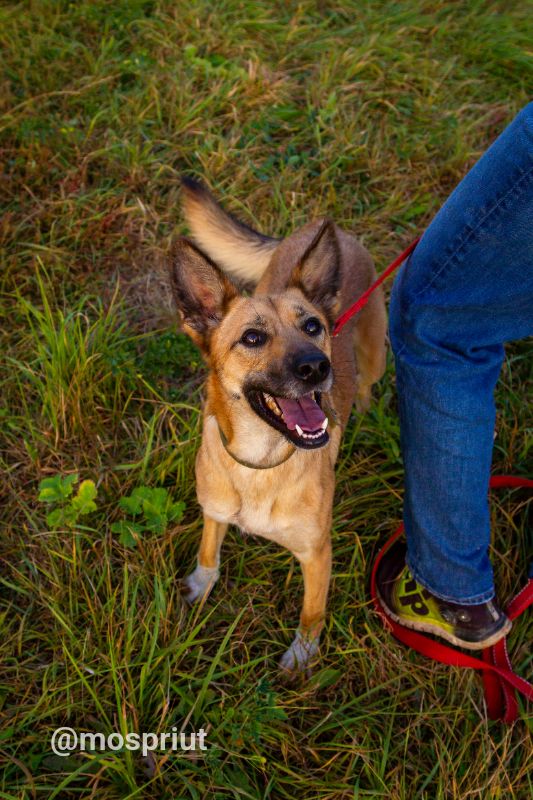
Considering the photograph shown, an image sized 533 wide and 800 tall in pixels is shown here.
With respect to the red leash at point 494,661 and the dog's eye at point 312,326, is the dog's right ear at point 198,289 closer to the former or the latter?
the dog's eye at point 312,326

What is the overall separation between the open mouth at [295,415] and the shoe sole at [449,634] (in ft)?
3.22

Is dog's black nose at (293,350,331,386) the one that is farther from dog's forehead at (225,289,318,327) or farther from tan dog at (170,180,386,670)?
dog's forehead at (225,289,318,327)

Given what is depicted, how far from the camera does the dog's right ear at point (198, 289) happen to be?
2.26 metres

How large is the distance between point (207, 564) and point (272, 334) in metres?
1.07

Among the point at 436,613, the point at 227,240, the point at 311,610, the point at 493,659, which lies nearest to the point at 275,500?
the point at 311,610

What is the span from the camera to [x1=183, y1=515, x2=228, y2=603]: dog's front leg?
2637 mm

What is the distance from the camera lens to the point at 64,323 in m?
3.03

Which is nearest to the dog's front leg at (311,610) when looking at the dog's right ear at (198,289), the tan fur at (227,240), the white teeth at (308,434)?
the white teeth at (308,434)

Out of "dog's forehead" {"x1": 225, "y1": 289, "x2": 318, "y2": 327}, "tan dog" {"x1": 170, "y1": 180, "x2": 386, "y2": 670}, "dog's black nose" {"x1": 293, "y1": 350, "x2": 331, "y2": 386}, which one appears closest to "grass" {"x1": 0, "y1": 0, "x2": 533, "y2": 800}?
"tan dog" {"x1": 170, "y1": 180, "x2": 386, "y2": 670}

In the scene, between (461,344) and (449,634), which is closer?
(461,344)

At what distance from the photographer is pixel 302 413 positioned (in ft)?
7.30

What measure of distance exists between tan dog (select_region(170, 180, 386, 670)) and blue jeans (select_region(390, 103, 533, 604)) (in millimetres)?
336

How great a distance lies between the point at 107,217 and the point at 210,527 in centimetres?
212

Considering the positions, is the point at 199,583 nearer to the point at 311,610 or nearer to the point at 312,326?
the point at 311,610
